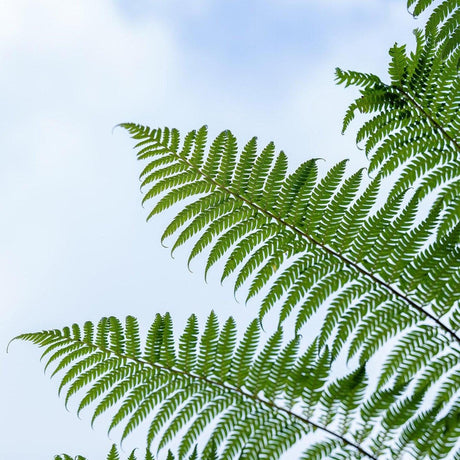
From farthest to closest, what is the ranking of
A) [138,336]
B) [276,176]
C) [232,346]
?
[276,176] < [138,336] < [232,346]

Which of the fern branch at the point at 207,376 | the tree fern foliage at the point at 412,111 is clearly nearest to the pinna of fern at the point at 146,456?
the fern branch at the point at 207,376

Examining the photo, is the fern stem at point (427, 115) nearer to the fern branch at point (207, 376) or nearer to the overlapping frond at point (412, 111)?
the overlapping frond at point (412, 111)

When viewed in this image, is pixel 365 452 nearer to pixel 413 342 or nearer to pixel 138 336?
pixel 413 342

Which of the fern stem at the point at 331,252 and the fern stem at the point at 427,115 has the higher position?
the fern stem at the point at 427,115

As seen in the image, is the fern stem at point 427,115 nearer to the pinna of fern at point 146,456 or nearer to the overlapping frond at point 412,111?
the overlapping frond at point 412,111

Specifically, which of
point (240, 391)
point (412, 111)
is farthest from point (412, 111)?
point (240, 391)

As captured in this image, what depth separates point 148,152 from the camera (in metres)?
2.27

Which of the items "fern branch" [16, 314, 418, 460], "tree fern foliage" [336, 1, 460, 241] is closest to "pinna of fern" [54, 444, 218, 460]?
"fern branch" [16, 314, 418, 460]

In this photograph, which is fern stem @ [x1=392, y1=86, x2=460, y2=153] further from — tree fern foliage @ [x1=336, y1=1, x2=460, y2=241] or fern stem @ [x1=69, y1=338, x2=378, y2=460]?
fern stem @ [x1=69, y1=338, x2=378, y2=460]

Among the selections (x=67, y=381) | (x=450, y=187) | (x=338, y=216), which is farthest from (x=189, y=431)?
(x=450, y=187)

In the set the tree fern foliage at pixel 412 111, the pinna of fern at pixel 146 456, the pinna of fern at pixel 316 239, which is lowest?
the pinna of fern at pixel 146 456

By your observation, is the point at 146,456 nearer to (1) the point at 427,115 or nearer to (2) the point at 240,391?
(2) the point at 240,391

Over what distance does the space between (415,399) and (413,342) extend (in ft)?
0.71

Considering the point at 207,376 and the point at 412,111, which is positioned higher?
the point at 412,111
